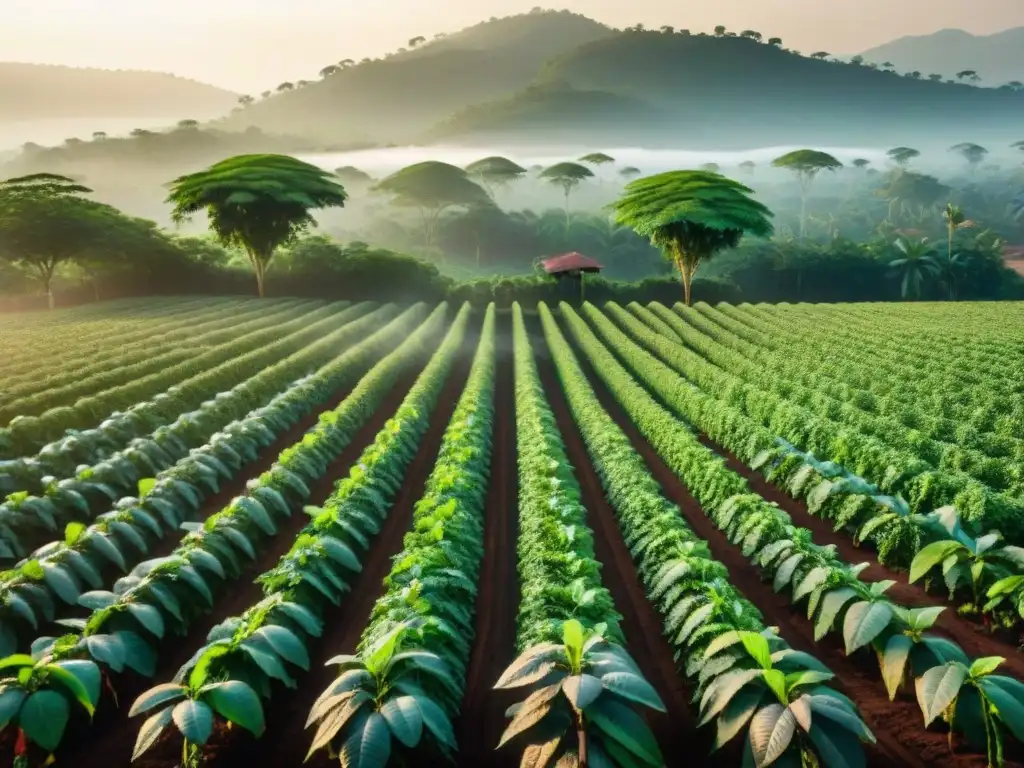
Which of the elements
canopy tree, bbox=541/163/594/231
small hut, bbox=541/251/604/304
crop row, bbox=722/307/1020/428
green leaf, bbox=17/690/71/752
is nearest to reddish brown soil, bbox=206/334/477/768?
green leaf, bbox=17/690/71/752

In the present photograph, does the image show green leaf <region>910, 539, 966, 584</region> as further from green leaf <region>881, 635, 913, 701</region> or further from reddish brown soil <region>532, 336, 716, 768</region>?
reddish brown soil <region>532, 336, 716, 768</region>

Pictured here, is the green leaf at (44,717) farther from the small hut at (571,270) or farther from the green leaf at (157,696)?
the small hut at (571,270)

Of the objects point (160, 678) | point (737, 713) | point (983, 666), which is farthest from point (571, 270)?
point (737, 713)

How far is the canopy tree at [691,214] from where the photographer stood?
3444 centimetres

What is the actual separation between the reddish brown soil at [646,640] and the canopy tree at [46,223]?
120 ft

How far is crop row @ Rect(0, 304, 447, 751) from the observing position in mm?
4832

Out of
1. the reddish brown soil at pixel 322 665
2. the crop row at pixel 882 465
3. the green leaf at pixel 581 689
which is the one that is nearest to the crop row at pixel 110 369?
the reddish brown soil at pixel 322 665

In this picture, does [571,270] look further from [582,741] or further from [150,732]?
[150,732]

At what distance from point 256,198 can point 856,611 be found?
1470 inches

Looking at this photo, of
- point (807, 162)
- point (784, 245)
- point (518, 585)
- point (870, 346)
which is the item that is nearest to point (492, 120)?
point (807, 162)

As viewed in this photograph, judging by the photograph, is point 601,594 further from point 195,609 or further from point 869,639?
point 195,609

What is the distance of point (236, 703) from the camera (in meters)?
4.71

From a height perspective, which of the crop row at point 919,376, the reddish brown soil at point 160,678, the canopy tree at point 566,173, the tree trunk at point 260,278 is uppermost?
the canopy tree at point 566,173

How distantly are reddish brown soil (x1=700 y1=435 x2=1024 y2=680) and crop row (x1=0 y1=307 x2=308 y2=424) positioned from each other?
14.8 meters
